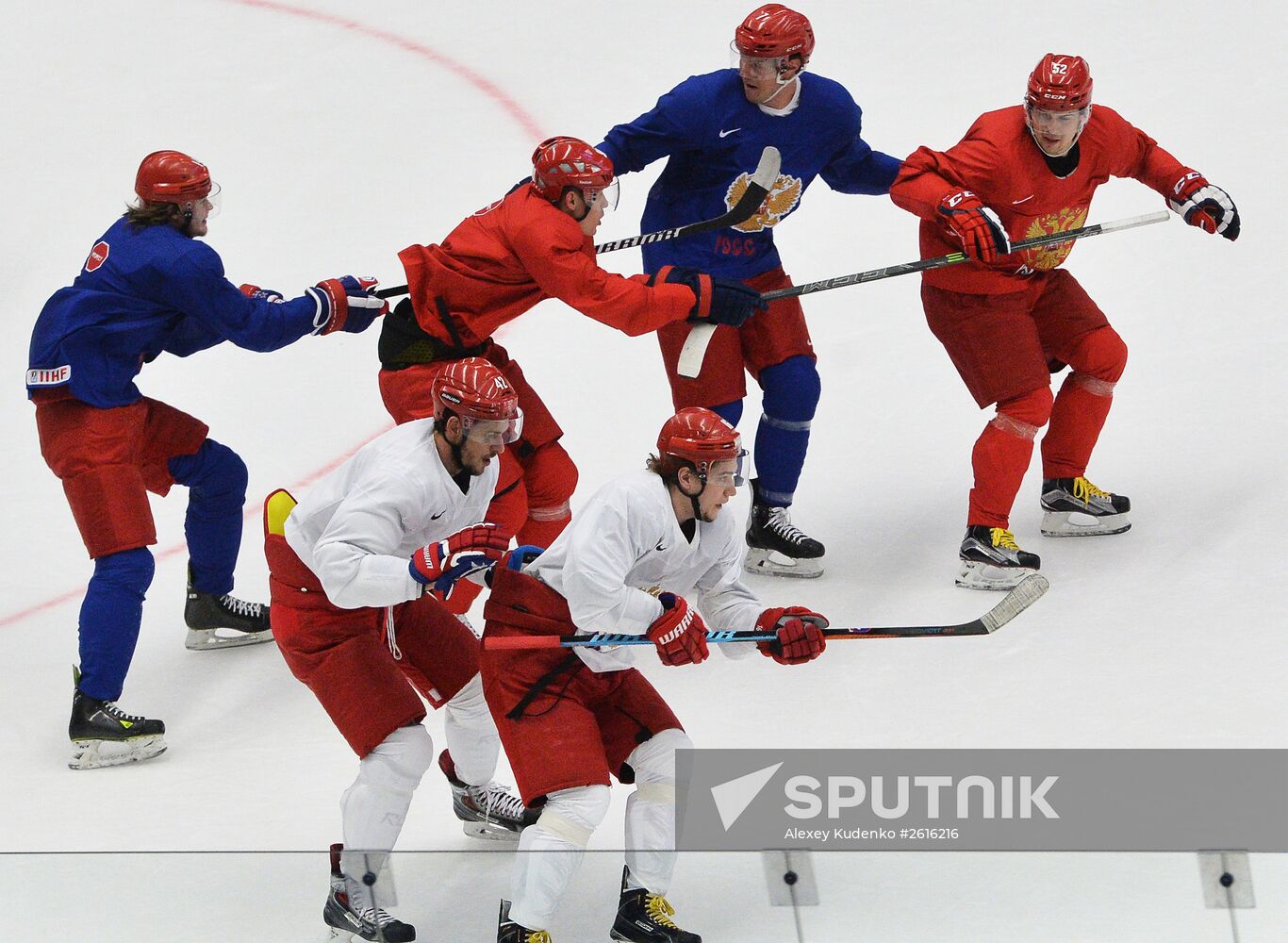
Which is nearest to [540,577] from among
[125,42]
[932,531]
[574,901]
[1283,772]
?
[574,901]

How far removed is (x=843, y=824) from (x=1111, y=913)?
512mm

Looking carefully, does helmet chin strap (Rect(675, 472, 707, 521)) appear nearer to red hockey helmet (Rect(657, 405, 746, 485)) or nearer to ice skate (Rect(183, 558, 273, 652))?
red hockey helmet (Rect(657, 405, 746, 485))

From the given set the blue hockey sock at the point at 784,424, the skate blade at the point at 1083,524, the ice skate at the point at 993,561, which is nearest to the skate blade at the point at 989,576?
the ice skate at the point at 993,561

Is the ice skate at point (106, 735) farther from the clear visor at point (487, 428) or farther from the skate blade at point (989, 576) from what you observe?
the skate blade at point (989, 576)

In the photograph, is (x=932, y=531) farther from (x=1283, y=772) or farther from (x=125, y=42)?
(x=125, y=42)

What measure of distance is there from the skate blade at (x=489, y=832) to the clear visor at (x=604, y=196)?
1421 millimetres

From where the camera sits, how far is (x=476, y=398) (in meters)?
3.49

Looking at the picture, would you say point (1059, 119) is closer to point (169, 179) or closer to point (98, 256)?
point (169, 179)

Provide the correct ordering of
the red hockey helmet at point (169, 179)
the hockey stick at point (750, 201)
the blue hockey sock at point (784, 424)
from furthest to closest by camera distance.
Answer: the blue hockey sock at point (784, 424) < the hockey stick at point (750, 201) < the red hockey helmet at point (169, 179)

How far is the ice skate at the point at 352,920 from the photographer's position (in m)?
3.22

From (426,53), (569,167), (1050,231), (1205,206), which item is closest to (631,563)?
(569,167)

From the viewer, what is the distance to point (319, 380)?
602 cm

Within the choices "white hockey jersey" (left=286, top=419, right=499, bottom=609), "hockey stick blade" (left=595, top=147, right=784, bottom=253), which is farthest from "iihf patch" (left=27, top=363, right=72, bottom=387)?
"hockey stick blade" (left=595, top=147, right=784, bottom=253)

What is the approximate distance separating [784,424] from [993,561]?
62 centimetres
